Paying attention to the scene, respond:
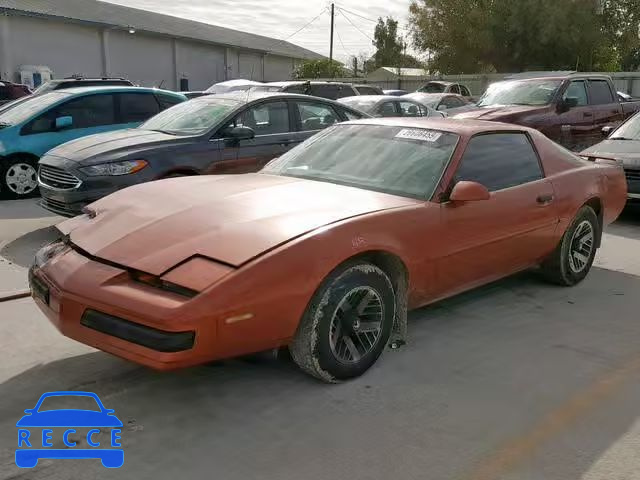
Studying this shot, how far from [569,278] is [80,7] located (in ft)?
105

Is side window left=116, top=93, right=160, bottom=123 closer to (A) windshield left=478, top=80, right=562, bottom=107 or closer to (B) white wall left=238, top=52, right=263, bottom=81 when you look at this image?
(A) windshield left=478, top=80, right=562, bottom=107

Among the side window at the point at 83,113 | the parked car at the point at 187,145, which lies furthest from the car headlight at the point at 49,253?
the side window at the point at 83,113

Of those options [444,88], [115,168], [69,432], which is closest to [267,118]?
[115,168]

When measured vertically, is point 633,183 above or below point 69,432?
above

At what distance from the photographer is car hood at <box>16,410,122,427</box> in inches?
124

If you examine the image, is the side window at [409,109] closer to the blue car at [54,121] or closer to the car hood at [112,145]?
the blue car at [54,121]

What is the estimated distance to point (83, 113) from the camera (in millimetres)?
9273

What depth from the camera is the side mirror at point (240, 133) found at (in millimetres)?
7156

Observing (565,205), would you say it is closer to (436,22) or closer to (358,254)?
(358,254)

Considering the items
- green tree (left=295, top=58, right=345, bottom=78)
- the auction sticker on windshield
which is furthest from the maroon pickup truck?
green tree (left=295, top=58, right=345, bottom=78)

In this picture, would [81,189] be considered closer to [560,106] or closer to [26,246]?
[26,246]

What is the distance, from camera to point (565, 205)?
209 inches

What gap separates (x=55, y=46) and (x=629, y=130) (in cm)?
2620

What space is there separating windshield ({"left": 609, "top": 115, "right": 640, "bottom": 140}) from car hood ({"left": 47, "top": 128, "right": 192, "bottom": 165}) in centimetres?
604
